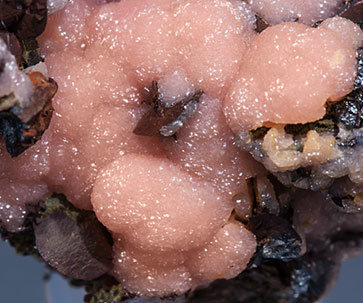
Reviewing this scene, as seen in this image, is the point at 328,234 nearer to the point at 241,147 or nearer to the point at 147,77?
the point at 241,147

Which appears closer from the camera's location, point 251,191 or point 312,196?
point 251,191

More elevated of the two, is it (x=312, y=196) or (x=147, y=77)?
(x=147, y=77)

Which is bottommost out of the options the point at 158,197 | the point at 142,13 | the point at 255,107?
the point at 158,197

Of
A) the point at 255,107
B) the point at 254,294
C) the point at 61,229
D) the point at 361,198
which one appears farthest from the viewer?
the point at 254,294

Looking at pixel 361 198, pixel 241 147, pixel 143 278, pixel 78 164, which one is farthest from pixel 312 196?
pixel 78 164

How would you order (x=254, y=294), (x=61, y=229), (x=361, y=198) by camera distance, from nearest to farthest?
1. (x=361, y=198)
2. (x=61, y=229)
3. (x=254, y=294)

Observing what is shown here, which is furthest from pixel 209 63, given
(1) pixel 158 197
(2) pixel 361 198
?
(2) pixel 361 198
